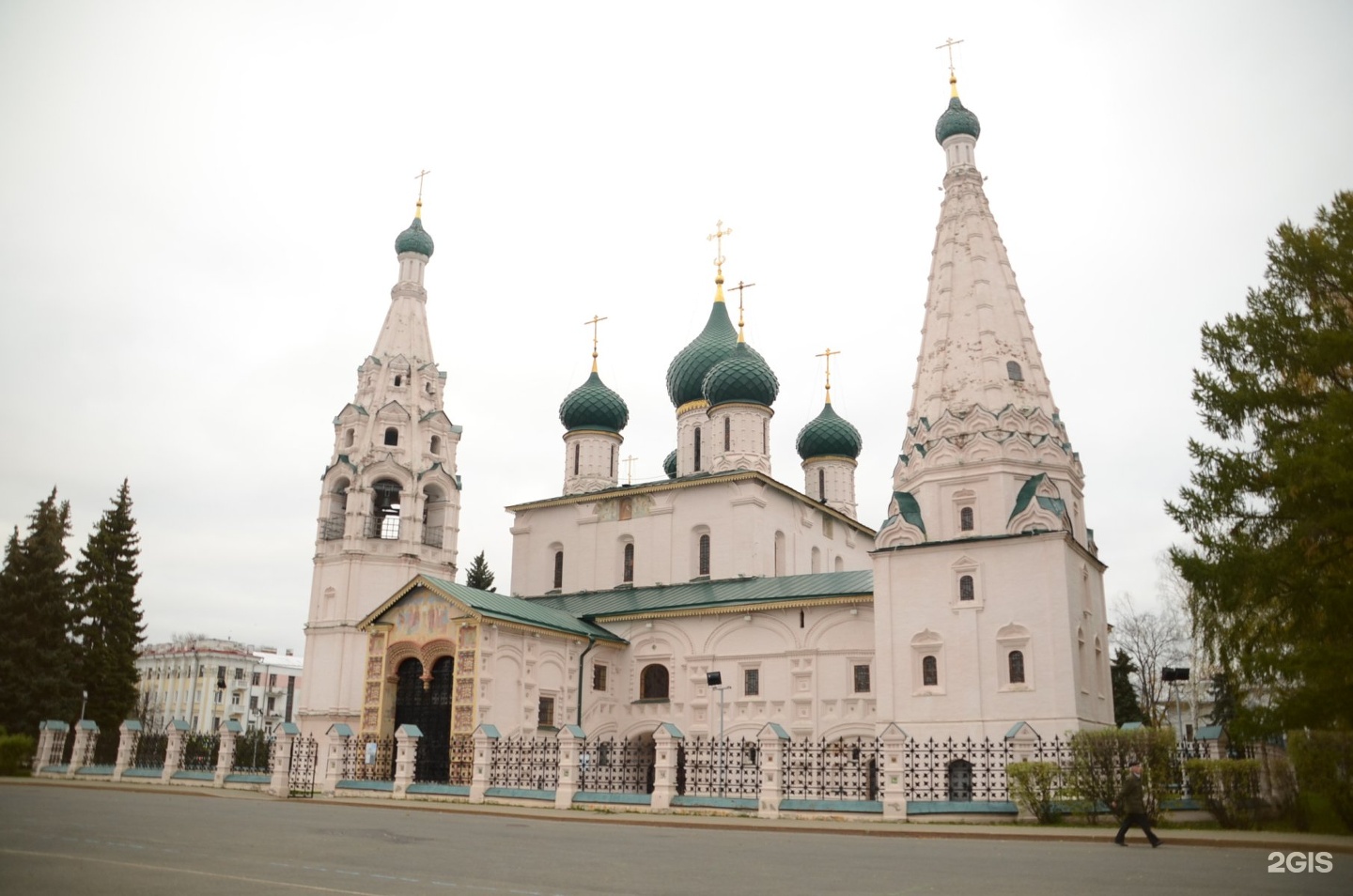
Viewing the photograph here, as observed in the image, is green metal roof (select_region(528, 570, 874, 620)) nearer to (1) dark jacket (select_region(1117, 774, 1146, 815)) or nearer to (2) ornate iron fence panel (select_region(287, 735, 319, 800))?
(2) ornate iron fence panel (select_region(287, 735, 319, 800))

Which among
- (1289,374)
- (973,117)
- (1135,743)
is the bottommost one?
(1135,743)

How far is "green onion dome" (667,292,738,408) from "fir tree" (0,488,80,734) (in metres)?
20.4

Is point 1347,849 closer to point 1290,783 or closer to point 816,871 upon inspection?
point 1290,783

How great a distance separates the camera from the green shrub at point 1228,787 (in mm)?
14742

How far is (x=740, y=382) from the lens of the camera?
30.9 m

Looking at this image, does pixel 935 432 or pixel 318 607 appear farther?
pixel 318 607

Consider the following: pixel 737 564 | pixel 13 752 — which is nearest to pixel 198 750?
pixel 13 752

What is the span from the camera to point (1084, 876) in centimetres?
884

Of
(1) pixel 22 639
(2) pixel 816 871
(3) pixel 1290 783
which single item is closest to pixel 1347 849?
(3) pixel 1290 783

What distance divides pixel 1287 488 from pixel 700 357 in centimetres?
2017

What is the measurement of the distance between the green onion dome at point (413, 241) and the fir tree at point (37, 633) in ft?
47.4

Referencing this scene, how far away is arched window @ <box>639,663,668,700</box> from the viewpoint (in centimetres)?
2676

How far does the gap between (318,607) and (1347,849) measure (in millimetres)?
25343

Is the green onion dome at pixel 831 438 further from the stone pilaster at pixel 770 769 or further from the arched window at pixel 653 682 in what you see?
the stone pilaster at pixel 770 769
